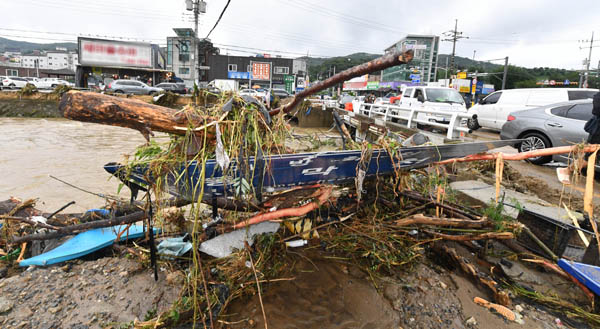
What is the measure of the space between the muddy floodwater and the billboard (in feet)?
73.9

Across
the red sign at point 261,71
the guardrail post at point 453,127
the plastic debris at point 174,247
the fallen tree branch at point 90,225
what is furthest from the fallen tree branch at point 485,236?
the red sign at point 261,71

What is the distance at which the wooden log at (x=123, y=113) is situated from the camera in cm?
162

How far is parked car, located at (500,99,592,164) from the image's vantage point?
658cm

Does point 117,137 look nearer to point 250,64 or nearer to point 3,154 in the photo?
point 3,154

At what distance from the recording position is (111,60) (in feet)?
115

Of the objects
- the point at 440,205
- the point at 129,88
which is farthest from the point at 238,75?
the point at 440,205

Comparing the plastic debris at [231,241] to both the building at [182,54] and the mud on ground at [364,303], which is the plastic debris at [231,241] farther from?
the building at [182,54]

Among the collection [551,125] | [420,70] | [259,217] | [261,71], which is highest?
[420,70]

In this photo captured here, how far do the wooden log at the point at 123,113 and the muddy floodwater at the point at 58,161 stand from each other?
4.08 feet

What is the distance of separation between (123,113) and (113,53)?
135 ft

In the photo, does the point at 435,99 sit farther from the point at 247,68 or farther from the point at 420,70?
the point at 420,70

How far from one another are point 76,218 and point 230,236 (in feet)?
6.49

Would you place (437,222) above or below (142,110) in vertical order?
below

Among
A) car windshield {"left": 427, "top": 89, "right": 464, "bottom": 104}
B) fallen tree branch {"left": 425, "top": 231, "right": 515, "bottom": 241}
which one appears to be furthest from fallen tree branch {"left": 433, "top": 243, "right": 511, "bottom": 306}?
car windshield {"left": 427, "top": 89, "right": 464, "bottom": 104}
